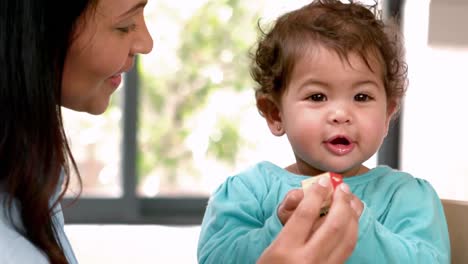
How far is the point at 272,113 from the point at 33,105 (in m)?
0.52

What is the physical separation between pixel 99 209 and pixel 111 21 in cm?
256

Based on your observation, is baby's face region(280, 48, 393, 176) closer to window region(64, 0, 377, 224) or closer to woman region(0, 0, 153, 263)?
woman region(0, 0, 153, 263)

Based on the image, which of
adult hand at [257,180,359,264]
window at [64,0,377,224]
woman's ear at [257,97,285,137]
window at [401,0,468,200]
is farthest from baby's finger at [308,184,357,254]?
window at [64,0,377,224]

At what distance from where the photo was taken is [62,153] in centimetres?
111

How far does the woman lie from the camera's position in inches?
41.1

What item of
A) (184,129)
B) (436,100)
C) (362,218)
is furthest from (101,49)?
(184,129)

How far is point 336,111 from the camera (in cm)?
131

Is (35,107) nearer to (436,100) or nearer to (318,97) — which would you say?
(318,97)

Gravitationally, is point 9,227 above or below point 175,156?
above

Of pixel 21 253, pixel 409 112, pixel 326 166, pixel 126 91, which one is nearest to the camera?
pixel 21 253

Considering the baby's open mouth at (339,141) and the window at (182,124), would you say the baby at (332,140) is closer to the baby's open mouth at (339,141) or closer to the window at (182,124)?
the baby's open mouth at (339,141)

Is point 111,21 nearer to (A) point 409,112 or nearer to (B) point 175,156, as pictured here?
(A) point 409,112

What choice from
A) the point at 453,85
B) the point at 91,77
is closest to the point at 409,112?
the point at 453,85

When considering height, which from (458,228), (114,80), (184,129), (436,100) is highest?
(114,80)
